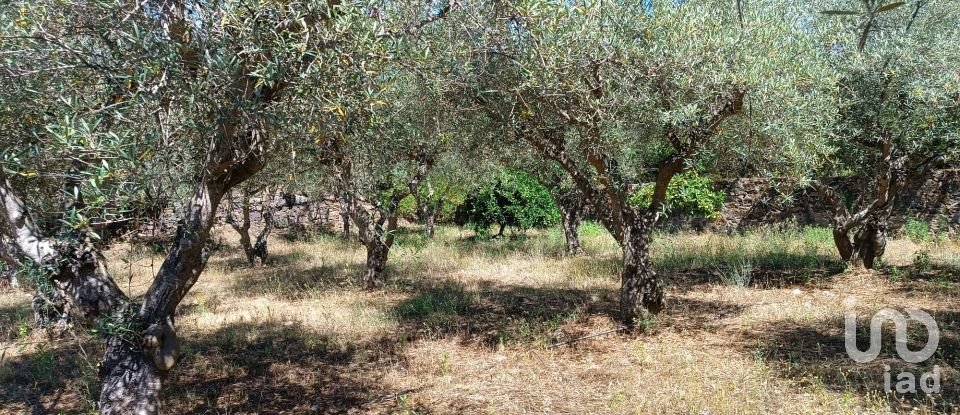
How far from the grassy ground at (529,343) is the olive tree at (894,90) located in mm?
1749

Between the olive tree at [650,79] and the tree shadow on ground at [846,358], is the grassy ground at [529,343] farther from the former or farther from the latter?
the olive tree at [650,79]

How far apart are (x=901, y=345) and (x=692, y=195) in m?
10.0

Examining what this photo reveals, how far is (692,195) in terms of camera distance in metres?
15.9

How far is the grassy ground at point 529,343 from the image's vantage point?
538cm

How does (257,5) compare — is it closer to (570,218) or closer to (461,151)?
(461,151)

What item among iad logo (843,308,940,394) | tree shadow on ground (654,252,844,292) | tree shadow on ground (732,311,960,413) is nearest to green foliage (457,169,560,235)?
tree shadow on ground (654,252,844,292)

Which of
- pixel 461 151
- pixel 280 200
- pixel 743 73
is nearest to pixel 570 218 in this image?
pixel 461 151

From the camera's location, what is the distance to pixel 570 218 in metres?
13.7

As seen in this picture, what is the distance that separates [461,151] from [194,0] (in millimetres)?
4485

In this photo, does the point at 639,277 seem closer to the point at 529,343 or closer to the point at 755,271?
the point at 529,343

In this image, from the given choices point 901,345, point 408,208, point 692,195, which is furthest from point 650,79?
point 408,208

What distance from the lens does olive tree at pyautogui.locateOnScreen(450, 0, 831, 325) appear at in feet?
16.5

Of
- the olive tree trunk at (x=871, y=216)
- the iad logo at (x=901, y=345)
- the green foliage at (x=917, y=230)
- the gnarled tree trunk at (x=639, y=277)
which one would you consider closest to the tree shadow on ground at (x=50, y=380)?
the gnarled tree trunk at (x=639, y=277)

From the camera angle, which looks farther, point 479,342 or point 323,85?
point 479,342
